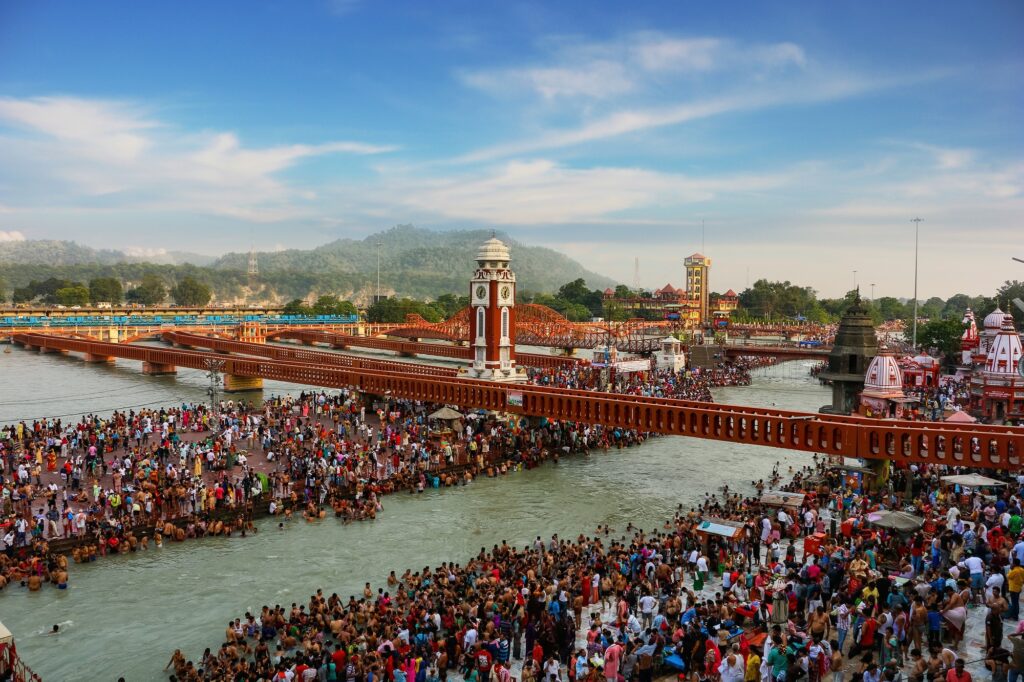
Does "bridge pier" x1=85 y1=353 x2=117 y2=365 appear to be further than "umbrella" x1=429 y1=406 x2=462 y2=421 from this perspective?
Yes

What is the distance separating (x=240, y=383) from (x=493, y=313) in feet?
79.9

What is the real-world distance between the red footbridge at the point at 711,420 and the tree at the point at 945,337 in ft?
179

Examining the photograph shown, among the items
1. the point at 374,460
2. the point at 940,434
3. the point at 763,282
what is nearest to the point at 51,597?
the point at 374,460

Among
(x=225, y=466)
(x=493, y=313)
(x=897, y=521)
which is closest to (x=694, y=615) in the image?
(x=897, y=521)

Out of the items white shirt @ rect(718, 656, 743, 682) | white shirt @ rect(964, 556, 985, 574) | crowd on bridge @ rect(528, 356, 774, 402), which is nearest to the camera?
white shirt @ rect(718, 656, 743, 682)

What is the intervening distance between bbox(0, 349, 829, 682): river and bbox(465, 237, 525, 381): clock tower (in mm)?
11303

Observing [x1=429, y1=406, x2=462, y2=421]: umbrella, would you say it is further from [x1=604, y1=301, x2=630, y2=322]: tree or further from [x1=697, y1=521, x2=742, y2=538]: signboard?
[x1=604, y1=301, x2=630, y2=322]: tree

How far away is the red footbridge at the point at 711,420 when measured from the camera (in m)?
26.4

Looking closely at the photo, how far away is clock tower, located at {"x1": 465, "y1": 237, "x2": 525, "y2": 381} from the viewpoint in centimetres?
4762

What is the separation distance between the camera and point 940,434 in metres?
26.7

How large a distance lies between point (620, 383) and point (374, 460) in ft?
92.3

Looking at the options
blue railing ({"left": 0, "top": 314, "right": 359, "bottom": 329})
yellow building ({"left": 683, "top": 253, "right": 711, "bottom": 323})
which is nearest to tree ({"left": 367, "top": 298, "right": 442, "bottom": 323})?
blue railing ({"left": 0, "top": 314, "right": 359, "bottom": 329})

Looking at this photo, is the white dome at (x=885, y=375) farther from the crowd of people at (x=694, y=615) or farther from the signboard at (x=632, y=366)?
the signboard at (x=632, y=366)

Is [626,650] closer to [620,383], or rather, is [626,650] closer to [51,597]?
[51,597]
